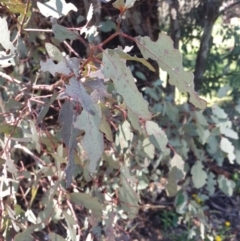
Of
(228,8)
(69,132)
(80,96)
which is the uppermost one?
(228,8)

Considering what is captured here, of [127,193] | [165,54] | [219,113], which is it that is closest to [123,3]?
[165,54]

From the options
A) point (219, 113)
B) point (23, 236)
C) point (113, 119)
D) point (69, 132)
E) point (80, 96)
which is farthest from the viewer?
point (219, 113)

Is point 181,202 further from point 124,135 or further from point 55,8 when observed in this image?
point 55,8

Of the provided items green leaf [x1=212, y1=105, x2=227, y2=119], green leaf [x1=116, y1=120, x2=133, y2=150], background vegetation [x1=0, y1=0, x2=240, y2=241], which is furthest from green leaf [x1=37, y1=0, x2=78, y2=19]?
green leaf [x1=212, y1=105, x2=227, y2=119]

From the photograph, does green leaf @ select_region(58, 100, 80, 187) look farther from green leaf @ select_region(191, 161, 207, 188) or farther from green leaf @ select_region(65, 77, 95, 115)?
green leaf @ select_region(191, 161, 207, 188)

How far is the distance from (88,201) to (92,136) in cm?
57

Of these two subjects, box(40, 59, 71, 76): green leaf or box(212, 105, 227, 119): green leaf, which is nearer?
box(40, 59, 71, 76): green leaf

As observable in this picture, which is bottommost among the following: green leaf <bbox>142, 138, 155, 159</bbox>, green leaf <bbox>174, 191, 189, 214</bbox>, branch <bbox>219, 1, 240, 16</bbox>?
green leaf <bbox>174, 191, 189, 214</bbox>

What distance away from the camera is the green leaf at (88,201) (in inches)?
51.4

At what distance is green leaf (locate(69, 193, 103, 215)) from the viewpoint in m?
1.30

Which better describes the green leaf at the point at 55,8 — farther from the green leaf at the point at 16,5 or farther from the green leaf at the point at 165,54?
the green leaf at the point at 165,54

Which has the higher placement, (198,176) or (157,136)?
(157,136)

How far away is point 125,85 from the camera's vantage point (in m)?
0.79

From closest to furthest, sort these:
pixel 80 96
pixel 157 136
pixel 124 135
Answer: pixel 80 96 → pixel 157 136 → pixel 124 135
